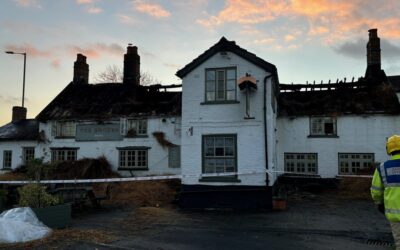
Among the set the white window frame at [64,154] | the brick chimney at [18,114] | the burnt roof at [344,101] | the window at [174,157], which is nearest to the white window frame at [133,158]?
the window at [174,157]

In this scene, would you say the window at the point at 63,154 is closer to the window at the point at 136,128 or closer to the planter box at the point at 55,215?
the window at the point at 136,128

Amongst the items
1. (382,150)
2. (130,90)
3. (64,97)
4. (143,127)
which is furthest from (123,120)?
(382,150)

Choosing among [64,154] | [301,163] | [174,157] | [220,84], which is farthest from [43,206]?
[301,163]

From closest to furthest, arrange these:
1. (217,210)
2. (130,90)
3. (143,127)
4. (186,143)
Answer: (217,210) → (186,143) → (143,127) → (130,90)

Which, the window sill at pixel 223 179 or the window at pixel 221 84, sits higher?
the window at pixel 221 84

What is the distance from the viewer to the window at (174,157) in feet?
76.2

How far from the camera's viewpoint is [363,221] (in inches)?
491

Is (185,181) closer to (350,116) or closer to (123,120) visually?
(123,120)

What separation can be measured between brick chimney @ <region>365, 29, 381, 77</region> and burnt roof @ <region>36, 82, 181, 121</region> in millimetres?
13849

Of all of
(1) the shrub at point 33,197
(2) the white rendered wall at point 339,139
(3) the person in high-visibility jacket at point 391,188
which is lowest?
(1) the shrub at point 33,197

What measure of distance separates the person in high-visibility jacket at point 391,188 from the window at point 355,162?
17669 millimetres

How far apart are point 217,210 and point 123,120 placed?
11.7 metres

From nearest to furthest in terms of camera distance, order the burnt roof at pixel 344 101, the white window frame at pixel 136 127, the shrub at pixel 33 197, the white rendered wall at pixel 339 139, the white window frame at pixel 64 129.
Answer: the shrub at pixel 33 197 < the white rendered wall at pixel 339 139 < the burnt roof at pixel 344 101 < the white window frame at pixel 136 127 < the white window frame at pixel 64 129

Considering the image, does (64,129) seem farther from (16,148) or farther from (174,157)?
(174,157)
